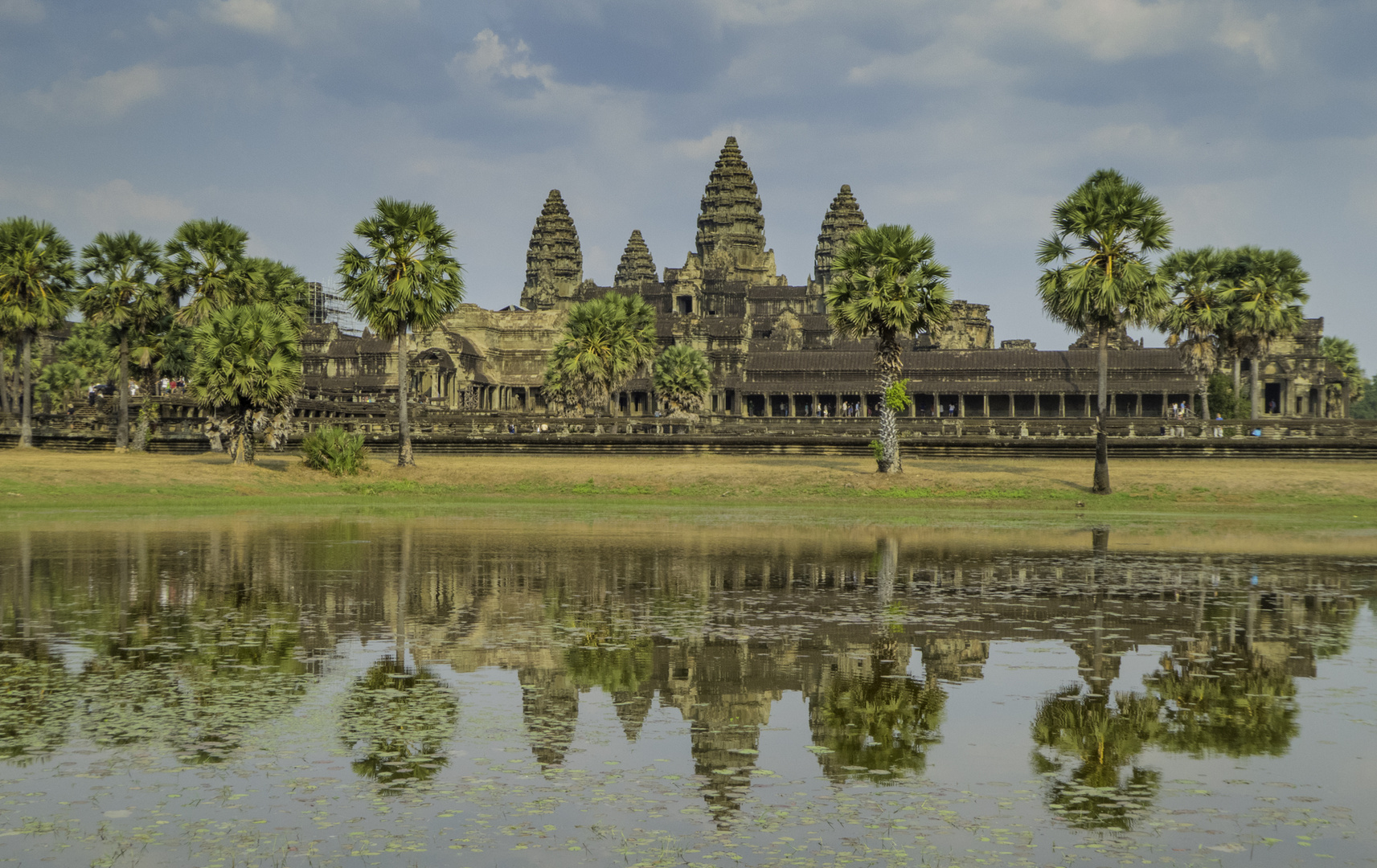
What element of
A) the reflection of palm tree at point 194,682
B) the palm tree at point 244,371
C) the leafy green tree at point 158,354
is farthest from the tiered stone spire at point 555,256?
the reflection of palm tree at point 194,682

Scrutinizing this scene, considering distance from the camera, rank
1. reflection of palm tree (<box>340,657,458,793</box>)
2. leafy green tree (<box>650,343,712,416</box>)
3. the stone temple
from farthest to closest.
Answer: the stone temple, leafy green tree (<box>650,343,712,416</box>), reflection of palm tree (<box>340,657,458,793</box>)

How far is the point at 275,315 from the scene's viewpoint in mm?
47250

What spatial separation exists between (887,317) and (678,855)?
3603 cm

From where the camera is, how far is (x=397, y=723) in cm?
1022

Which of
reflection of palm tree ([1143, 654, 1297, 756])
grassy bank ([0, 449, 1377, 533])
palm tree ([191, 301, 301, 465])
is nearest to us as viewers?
reflection of palm tree ([1143, 654, 1297, 756])

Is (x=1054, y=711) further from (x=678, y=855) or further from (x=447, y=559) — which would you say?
(x=447, y=559)

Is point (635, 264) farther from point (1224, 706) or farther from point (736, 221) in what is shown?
point (1224, 706)

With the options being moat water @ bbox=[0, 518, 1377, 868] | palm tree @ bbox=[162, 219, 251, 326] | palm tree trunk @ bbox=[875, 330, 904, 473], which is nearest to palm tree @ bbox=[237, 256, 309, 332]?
palm tree @ bbox=[162, 219, 251, 326]

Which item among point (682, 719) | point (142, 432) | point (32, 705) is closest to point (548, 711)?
point (682, 719)

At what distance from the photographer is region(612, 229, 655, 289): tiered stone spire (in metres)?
161

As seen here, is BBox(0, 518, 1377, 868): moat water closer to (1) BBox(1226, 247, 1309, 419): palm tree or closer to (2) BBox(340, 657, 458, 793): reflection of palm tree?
(2) BBox(340, 657, 458, 793): reflection of palm tree

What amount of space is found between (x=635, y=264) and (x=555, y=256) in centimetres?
1782

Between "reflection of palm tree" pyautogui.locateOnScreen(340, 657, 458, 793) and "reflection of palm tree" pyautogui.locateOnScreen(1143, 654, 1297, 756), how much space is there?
574 cm

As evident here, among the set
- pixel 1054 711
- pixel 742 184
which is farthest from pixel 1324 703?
pixel 742 184
